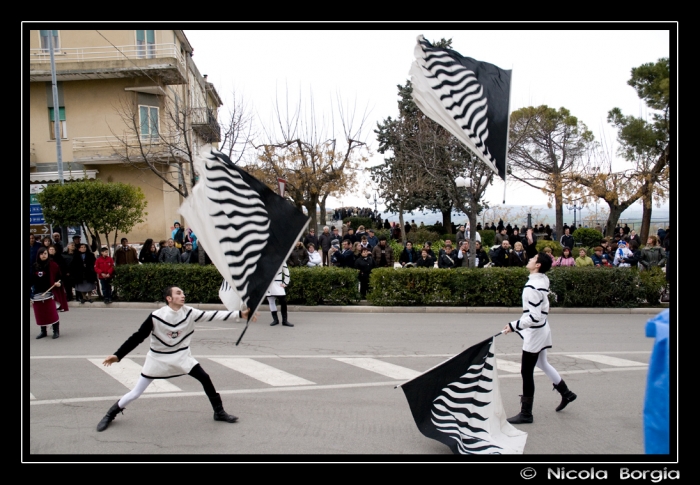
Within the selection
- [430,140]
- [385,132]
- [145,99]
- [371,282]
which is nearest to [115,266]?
[371,282]

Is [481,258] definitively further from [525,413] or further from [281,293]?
[525,413]

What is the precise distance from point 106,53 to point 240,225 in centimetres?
2393

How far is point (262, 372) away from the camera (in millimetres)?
8195

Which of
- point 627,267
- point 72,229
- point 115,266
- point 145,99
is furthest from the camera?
point 145,99

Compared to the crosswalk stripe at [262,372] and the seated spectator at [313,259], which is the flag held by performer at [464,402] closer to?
the crosswalk stripe at [262,372]

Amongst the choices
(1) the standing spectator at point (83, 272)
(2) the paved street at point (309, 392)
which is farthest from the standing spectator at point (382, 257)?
(1) the standing spectator at point (83, 272)

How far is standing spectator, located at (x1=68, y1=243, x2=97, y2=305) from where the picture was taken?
46.8 feet

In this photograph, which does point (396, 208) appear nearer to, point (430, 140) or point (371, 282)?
point (430, 140)

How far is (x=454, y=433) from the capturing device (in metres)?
5.35

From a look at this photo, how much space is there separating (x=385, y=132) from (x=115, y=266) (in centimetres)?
2365

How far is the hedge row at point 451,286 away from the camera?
13.8 m

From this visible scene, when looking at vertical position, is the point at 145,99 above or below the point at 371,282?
above

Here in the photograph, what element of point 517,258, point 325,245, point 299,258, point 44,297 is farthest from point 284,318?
point 325,245

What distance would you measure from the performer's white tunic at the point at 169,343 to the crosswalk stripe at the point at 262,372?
1.82 metres
